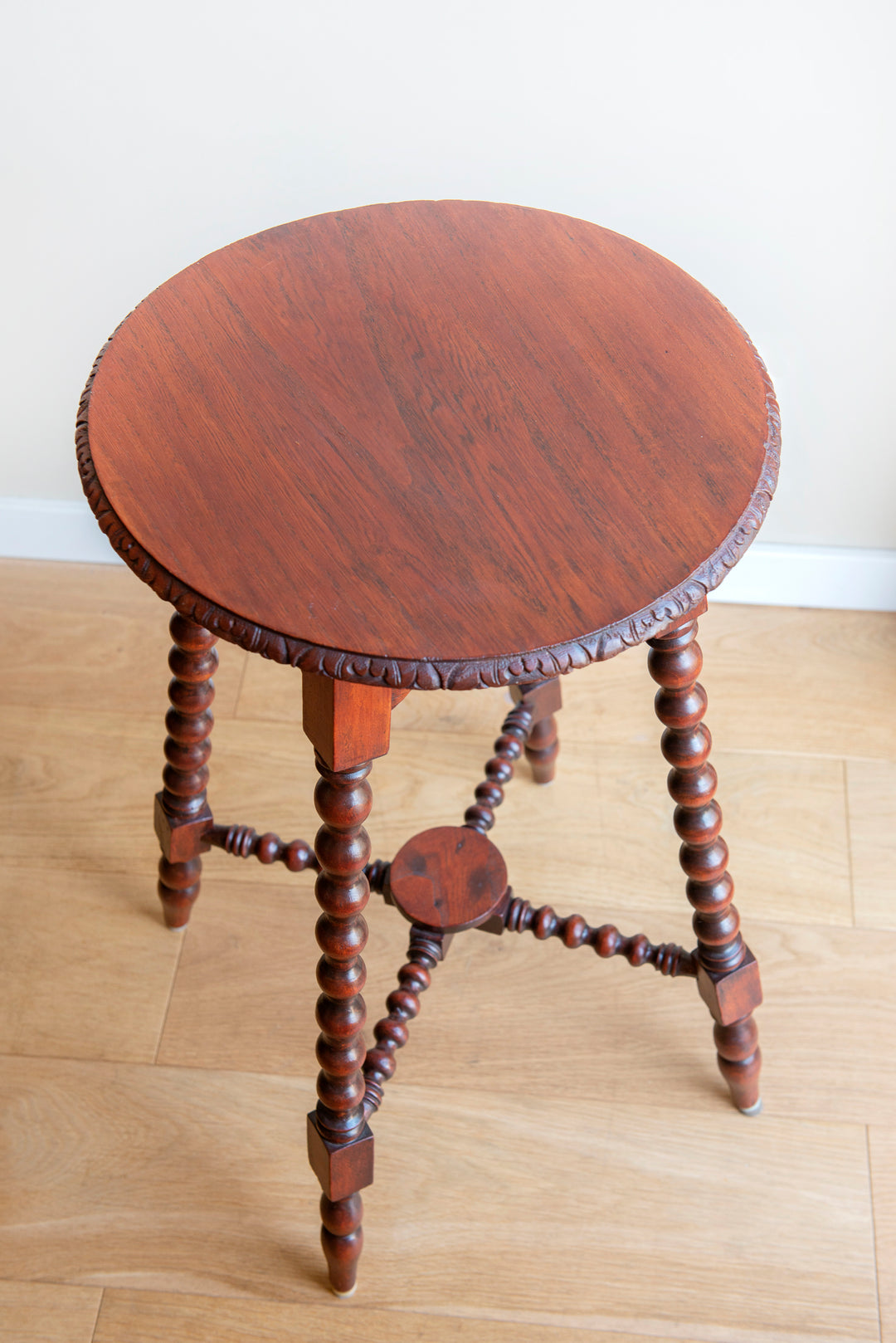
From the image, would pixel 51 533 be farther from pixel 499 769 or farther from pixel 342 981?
pixel 342 981

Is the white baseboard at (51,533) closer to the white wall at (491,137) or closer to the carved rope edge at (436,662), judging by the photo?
the white wall at (491,137)

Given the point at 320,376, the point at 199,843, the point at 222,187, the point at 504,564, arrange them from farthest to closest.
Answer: the point at 222,187 → the point at 199,843 → the point at 320,376 → the point at 504,564

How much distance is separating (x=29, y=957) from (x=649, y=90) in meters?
0.98

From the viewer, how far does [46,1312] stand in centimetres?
96

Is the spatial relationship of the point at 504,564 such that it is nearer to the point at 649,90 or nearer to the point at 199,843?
the point at 199,843

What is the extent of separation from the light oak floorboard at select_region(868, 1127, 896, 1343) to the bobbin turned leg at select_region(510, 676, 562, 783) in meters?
0.45

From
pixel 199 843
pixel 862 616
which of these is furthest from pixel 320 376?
pixel 862 616

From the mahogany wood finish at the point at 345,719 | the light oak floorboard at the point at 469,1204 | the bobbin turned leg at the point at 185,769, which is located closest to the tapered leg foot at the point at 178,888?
the bobbin turned leg at the point at 185,769

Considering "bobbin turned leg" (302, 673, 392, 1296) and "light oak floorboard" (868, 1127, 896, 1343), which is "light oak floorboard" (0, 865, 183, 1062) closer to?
"bobbin turned leg" (302, 673, 392, 1296)

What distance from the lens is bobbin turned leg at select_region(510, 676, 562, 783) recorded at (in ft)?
3.79

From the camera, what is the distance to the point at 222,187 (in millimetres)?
1222

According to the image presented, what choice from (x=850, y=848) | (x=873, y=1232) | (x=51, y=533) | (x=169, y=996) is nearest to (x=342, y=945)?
(x=169, y=996)

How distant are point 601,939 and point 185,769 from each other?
1.22 feet

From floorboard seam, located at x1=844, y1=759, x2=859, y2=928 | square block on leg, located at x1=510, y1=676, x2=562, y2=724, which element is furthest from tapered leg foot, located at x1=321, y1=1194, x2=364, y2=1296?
floorboard seam, located at x1=844, y1=759, x2=859, y2=928
